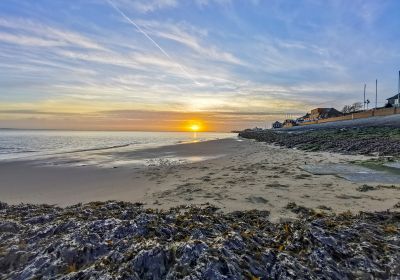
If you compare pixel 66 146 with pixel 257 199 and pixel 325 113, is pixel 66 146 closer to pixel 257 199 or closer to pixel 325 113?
pixel 257 199

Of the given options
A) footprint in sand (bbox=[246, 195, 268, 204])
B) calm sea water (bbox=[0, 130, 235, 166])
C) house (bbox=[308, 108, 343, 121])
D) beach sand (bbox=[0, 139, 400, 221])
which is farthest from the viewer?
house (bbox=[308, 108, 343, 121])

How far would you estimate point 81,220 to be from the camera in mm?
3904

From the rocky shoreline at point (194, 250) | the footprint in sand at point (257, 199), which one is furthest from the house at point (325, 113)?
the rocky shoreline at point (194, 250)

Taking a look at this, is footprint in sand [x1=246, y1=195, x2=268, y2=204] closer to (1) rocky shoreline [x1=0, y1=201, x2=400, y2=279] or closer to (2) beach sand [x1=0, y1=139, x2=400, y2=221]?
(2) beach sand [x1=0, y1=139, x2=400, y2=221]

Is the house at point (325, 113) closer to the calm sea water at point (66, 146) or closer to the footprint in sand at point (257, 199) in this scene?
the calm sea water at point (66, 146)

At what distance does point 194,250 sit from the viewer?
283cm

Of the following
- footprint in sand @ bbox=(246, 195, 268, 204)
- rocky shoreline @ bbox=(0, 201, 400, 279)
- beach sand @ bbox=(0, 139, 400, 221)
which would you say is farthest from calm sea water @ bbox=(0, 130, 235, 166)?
rocky shoreline @ bbox=(0, 201, 400, 279)

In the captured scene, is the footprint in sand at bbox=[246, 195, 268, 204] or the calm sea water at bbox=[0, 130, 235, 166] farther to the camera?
the calm sea water at bbox=[0, 130, 235, 166]

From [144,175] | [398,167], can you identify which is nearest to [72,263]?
[144,175]

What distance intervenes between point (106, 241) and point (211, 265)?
133 cm

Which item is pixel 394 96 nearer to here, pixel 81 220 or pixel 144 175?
pixel 144 175

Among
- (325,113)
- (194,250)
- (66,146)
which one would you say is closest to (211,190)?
(194,250)

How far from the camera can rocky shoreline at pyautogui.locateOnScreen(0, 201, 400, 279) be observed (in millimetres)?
2631

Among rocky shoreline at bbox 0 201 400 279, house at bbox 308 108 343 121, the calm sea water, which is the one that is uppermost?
house at bbox 308 108 343 121
